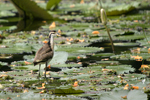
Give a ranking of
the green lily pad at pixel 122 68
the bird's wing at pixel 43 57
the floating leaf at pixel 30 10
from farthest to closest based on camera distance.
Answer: the floating leaf at pixel 30 10
the green lily pad at pixel 122 68
the bird's wing at pixel 43 57

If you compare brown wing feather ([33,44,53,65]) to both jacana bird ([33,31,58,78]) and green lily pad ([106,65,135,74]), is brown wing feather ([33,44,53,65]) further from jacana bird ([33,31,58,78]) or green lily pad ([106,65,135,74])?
green lily pad ([106,65,135,74])

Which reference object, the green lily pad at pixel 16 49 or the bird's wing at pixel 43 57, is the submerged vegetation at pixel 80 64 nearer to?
the green lily pad at pixel 16 49

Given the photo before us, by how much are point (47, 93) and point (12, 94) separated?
0.30 m

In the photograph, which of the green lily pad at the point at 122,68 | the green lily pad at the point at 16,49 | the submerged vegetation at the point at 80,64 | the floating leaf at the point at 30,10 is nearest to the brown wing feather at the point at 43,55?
the submerged vegetation at the point at 80,64

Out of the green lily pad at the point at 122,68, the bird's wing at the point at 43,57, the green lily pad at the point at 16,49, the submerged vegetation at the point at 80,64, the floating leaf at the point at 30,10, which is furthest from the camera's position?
the floating leaf at the point at 30,10

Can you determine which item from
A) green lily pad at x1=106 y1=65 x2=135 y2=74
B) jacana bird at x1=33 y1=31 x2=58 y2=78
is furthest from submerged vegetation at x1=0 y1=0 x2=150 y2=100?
jacana bird at x1=33 y1=31 x2=58 y2=78

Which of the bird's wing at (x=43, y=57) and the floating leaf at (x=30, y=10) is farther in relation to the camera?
the floating leaf at (x=30, y=10)

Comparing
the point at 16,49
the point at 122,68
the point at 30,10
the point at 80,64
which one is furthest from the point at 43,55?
the point at 30,10

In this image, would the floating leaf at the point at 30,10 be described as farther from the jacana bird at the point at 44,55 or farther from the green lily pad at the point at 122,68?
the green lily pad at the point at 122,68

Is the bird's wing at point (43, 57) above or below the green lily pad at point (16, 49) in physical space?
above

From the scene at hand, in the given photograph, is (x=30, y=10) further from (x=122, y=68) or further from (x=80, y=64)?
(x=122, y=68)

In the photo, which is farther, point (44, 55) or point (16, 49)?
point (16, 49)

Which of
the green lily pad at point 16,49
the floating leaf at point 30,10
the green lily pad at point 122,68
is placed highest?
the floating leaf at point 30,10

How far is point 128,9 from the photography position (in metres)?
8.35
